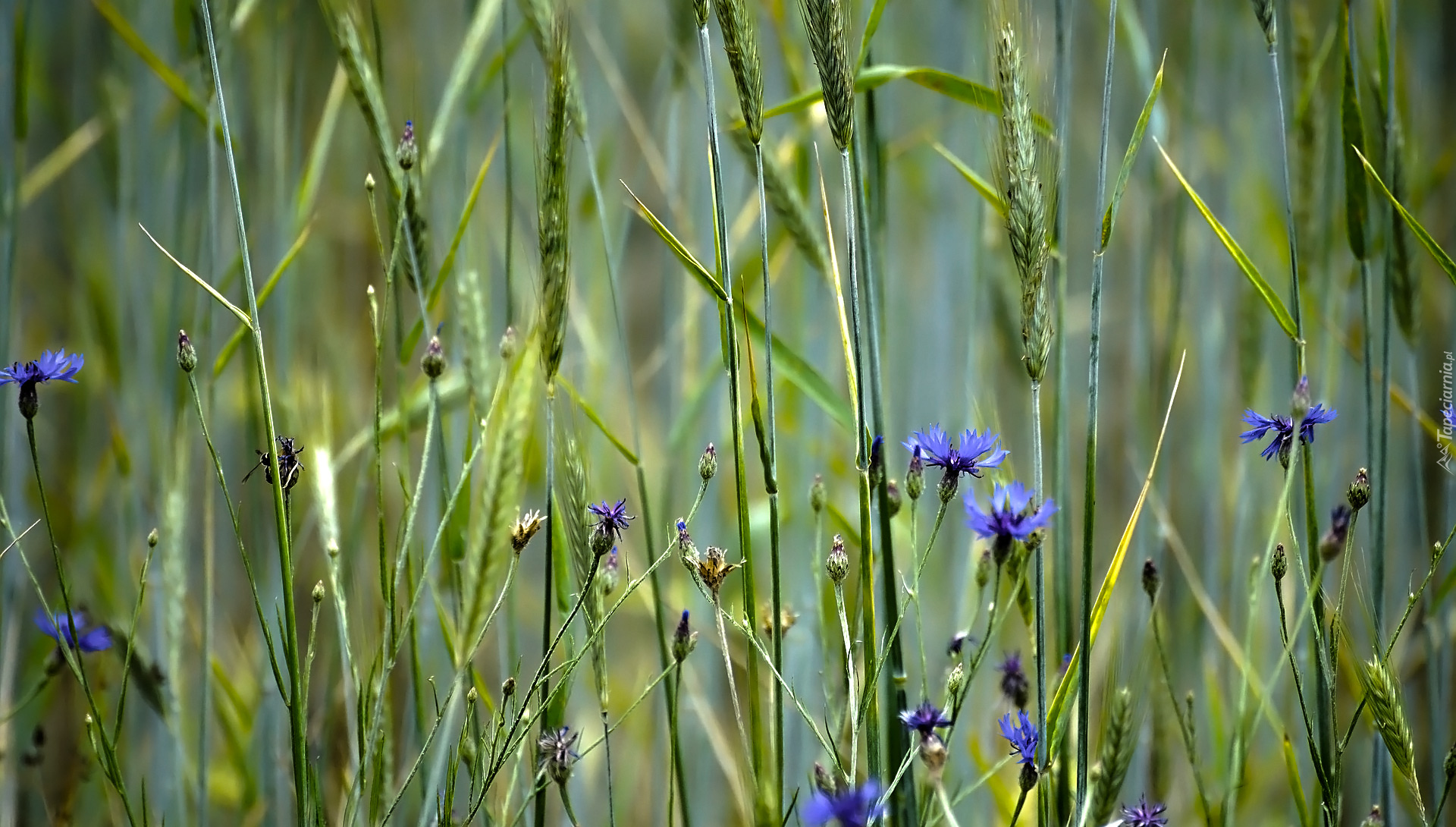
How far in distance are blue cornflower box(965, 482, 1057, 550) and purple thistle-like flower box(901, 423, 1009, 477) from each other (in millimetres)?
31

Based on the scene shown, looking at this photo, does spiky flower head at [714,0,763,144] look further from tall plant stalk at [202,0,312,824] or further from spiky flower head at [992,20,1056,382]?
tall plant stalk at [202,0,312,824]

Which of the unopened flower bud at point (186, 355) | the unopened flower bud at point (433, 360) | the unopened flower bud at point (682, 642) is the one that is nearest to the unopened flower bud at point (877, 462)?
the unopened flower bud at point (682, 642)

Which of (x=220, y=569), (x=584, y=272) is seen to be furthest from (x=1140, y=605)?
(x=220, y=569)

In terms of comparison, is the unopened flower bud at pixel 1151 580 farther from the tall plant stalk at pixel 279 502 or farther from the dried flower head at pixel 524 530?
the tall plant stalk at pixel 279 502

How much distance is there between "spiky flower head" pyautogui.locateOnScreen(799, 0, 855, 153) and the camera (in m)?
0.42

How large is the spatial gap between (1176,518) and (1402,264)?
78 centimetres

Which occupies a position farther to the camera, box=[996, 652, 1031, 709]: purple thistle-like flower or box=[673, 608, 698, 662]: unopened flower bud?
box=[996, 652, 1031, 709]: purple thistle-like flower

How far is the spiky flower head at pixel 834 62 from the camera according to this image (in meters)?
0.42

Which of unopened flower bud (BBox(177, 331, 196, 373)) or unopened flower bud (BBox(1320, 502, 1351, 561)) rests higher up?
unopened flower bud (BBox(177, 331, 196, 373))

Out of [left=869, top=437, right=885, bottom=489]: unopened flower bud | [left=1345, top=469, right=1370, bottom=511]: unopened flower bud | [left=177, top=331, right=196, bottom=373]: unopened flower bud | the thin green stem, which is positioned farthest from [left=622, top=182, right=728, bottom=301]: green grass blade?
[left=1345, top=469, right=1370, bottom=511]: unopened flower bud

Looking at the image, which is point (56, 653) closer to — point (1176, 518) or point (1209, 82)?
point (1176, 518)

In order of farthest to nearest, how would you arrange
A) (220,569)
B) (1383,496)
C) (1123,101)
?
(1123,101) < (220,569) < (1383,496)

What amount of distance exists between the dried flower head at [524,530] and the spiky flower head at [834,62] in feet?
0.83

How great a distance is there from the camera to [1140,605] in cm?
97
